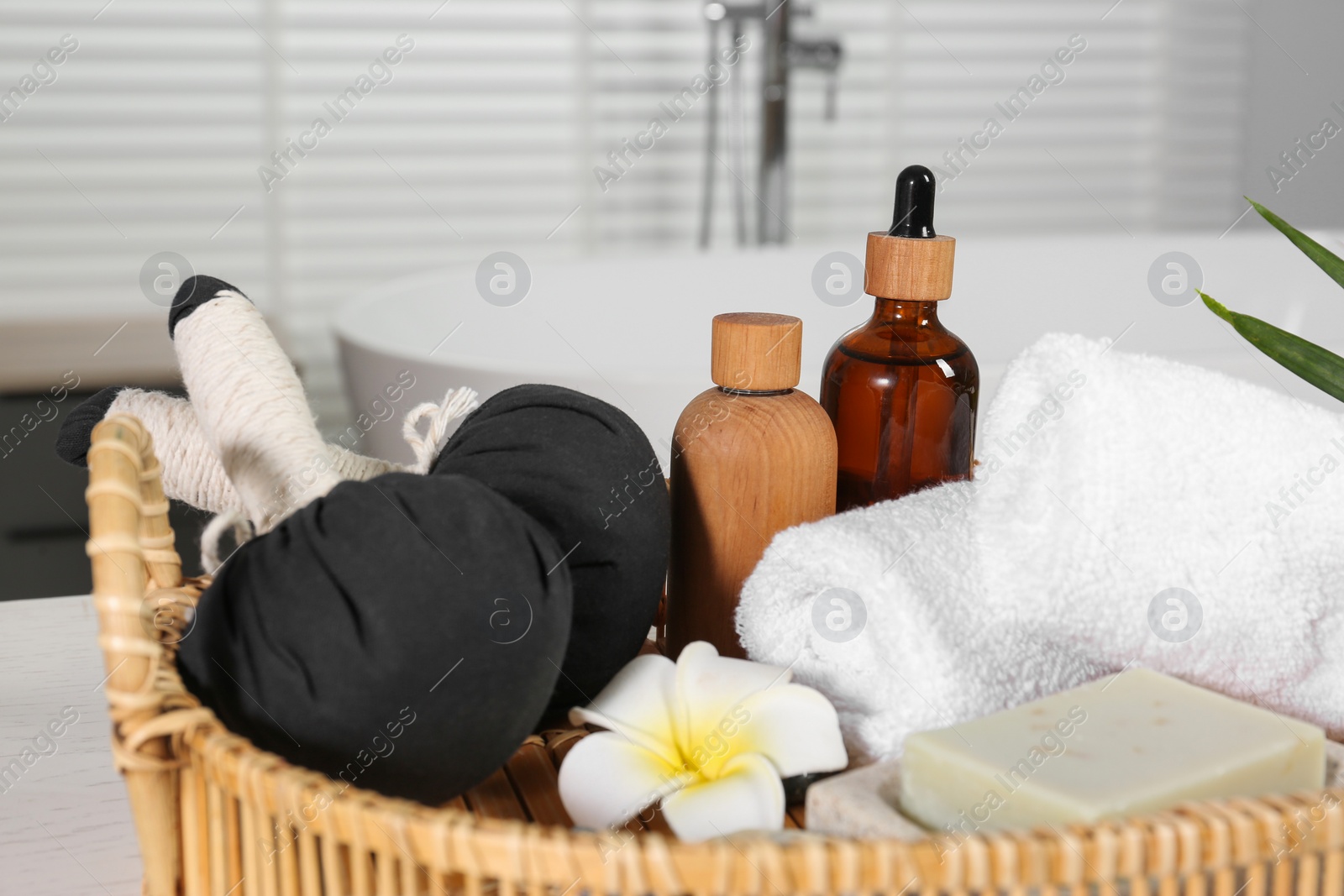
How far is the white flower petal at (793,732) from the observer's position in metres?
0.38

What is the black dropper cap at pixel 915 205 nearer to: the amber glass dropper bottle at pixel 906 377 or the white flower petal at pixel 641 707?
the amber glass dropper bottle at pixel 906 377

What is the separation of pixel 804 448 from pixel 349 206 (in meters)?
1.60

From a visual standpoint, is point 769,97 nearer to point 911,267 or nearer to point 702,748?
point 911,267

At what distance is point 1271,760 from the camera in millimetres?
334

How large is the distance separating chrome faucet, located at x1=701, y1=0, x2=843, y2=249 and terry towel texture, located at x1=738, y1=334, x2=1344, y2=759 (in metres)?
1.45

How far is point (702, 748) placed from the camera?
40cm

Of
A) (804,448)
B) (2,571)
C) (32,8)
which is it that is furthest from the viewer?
(32,8)

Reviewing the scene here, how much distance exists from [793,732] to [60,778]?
28cm

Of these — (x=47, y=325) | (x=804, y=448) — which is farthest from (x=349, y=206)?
(x=804, y=448)

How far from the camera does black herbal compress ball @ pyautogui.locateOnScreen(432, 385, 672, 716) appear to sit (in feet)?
1.32

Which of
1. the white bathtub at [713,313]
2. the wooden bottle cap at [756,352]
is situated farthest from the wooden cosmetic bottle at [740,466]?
the white bathtub at [713,313]

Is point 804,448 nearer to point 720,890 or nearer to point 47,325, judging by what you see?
point 720,890

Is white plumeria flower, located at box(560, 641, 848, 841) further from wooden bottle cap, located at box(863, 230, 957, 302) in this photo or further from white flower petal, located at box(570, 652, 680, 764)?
wooden bottle cap, located at box(863, 230, 957, 302)

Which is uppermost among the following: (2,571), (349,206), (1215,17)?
(1215,17)
